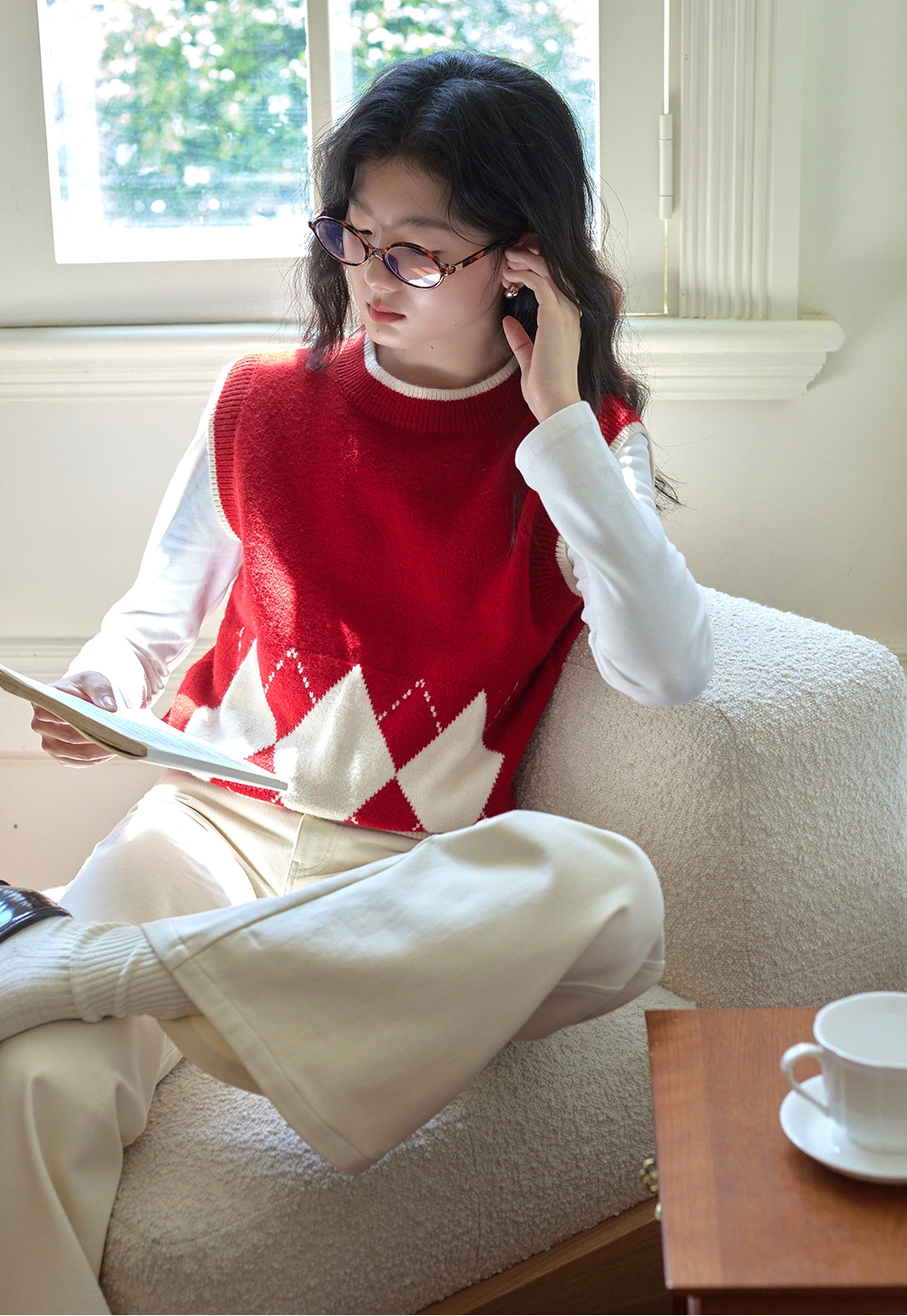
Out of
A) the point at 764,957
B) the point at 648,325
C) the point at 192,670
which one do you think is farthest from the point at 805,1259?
the point at 648,325

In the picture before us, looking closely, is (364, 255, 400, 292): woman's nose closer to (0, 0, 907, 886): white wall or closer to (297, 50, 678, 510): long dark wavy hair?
(297, 50, 678, 510): long dark wavy hair

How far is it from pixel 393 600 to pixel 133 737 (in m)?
0.39

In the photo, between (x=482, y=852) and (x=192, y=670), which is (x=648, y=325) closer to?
(x=192, y=670)

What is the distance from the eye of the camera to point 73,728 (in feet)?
3.77

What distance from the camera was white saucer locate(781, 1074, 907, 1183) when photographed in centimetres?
64

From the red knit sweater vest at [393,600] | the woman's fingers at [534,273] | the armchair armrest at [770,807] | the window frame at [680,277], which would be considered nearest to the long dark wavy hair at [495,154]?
the woman's fingers at [534,273]

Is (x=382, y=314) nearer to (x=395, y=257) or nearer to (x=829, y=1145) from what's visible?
(x=395, y=257)

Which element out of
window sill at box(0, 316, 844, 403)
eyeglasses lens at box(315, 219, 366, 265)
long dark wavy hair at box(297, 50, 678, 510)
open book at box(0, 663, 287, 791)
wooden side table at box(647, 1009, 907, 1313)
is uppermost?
long dark wavy hair at box(297, 50, 678, 510)

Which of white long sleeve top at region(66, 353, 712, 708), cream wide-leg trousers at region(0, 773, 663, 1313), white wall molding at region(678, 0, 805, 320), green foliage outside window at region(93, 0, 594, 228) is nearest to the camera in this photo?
cream wide-leg trousers at region(0, 773, 663, 1313)

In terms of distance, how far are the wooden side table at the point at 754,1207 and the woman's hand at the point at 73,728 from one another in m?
0.64

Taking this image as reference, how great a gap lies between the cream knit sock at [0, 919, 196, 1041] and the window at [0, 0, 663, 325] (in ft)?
3.44

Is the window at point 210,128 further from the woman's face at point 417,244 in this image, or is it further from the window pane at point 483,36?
the woman's face at point 417,244

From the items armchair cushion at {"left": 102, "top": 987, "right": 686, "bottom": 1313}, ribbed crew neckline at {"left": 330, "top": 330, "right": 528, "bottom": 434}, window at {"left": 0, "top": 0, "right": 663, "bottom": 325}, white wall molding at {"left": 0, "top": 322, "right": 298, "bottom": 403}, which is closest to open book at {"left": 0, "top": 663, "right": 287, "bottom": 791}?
armchair cushion at {"left": 102, "top": 987, "right": 686, "bottom": 1313}

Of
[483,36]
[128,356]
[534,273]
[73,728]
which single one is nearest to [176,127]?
[128,356]
